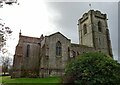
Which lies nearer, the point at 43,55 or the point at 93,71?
the point at 93,71

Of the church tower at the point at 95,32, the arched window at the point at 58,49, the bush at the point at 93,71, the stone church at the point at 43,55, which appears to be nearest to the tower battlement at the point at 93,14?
the church tower at the point at 95,32

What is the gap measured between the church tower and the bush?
30117mm

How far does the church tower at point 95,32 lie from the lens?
164 ft

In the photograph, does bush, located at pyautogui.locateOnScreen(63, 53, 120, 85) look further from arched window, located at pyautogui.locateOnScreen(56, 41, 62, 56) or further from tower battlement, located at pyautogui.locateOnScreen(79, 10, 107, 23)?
tower battlement, located at pyautogui.locateOnScreen(79, 10, 107, 23)

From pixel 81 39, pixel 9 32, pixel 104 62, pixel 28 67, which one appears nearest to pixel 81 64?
pixel 104 62

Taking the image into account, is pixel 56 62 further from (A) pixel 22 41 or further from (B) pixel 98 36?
(B) pixel 98 36

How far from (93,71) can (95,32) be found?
34.3 metres

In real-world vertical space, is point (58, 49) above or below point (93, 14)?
below

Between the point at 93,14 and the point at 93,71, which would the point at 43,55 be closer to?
the point at 93,71

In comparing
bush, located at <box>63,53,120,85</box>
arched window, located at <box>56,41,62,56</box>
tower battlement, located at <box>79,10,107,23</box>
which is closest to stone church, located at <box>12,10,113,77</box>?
arched window, located at <box>56,41,62,56</box>

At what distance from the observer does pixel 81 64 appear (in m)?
19.1

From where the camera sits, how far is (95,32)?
167 ft

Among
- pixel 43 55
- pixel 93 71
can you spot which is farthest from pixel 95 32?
pixel 93 71

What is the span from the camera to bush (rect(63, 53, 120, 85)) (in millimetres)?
17275
